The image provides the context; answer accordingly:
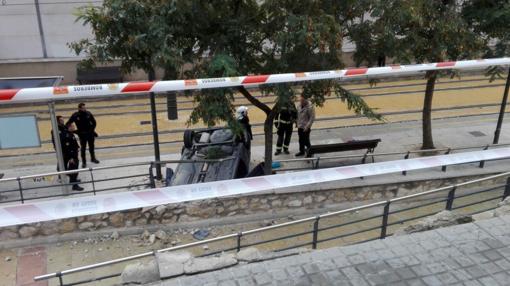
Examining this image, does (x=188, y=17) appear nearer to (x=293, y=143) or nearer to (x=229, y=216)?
(x=229, y=216)

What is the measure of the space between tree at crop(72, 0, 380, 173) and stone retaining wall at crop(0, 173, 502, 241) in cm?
151

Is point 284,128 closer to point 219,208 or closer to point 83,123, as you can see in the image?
point 219,208

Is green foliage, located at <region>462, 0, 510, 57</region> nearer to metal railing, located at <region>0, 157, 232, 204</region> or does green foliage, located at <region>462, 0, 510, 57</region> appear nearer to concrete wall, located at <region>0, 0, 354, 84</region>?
metal railing, located at <region>0, 157, 232, 204</region>

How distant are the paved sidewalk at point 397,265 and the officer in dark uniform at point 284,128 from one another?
547 centimetres

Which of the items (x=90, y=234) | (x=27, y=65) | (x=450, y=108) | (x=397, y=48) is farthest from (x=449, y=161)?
(x=27, y=65)

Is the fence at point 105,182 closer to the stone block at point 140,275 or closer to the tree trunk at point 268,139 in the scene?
the tree trunk at point 268,139

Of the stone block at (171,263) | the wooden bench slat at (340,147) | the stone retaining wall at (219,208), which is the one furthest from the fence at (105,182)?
the stone block at (171,263)

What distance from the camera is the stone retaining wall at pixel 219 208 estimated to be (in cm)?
765

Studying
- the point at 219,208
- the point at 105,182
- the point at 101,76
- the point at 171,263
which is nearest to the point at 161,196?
the point at 171,263

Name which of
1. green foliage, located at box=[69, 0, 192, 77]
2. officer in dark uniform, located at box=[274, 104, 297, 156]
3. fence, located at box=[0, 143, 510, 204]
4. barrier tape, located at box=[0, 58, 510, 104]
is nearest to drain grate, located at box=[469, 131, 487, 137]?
fence, located at box=[0, 143, 510, 204]

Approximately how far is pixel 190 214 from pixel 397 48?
15.3 feet

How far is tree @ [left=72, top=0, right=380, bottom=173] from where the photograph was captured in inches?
276

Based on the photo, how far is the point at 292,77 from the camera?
732 cm

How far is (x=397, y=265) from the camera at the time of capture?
498 cm
